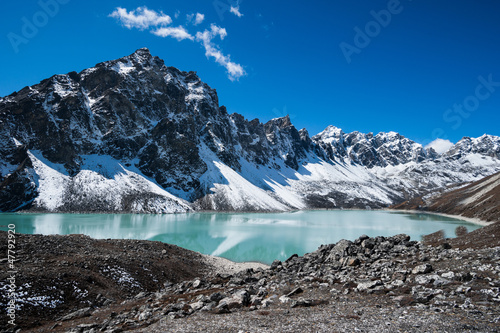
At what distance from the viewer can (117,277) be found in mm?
26672

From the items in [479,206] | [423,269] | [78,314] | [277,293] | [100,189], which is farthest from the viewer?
[100,189]

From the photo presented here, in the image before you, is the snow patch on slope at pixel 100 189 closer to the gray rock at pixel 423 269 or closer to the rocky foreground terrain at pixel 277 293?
the rocky foreground terrain at pixel 277 293

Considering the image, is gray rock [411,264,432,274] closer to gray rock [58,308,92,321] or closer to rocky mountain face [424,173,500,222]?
gray rock [58,308,92,321]

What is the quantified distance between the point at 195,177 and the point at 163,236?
129528mm

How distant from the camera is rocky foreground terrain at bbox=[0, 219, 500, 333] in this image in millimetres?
12023

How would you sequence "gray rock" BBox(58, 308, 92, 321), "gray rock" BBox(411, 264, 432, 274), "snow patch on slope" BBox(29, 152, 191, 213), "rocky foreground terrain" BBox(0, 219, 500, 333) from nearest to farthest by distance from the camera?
"rocky foreground terrain" BBox(0, 219, 500, 333), "gray rock" BBox(411, 264, 432, 274), "gray rock" BBox(58, 308, 92, 321), "snow patch on slope" BBox(29, 152, 191, 213)

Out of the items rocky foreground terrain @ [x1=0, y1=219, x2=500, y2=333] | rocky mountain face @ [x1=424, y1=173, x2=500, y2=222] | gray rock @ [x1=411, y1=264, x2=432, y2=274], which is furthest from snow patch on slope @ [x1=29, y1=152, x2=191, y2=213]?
gray rock @ [x1=411, y1=264, x2=432, y2=274]

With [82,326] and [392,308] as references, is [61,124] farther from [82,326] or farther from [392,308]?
[392,308]

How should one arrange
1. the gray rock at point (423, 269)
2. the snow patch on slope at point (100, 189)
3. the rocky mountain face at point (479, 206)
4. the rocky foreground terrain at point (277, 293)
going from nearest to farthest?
the rocky foreground terrain at point (277, 293)
the gray rock at point (423, 269)
the rocky mountain face at point (479, 206)
the snow patch on slope at point (100, 189)

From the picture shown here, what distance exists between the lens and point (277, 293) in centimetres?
1895

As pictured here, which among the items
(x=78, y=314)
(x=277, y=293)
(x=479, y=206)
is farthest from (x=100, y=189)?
(x=479, y=206)

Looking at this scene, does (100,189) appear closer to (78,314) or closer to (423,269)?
(78,314)

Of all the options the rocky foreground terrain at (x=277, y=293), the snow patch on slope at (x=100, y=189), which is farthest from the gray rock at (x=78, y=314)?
the snow patch on slope at (x=100, y=189)

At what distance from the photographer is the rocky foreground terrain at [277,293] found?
12.0 metres
